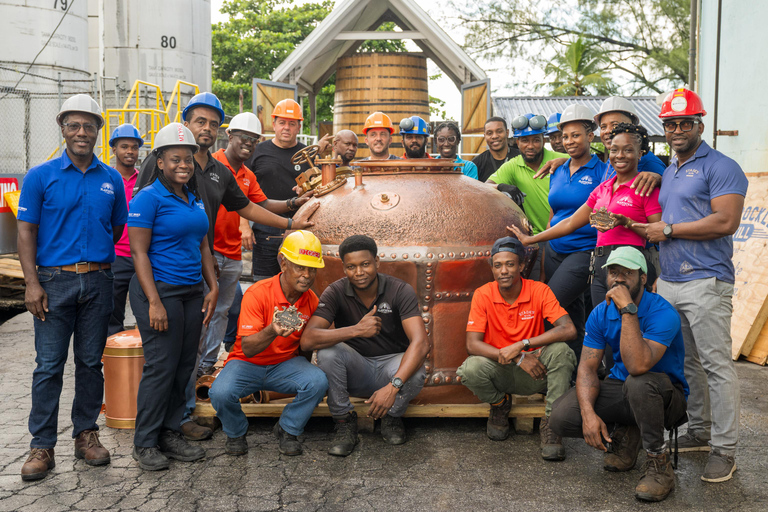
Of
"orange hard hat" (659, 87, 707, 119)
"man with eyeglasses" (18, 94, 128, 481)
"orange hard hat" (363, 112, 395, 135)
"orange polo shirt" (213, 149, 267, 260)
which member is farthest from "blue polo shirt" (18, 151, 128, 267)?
"orange hard hat" (659, 87, 707, 119)

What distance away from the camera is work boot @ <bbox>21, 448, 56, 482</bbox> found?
385 centimetres

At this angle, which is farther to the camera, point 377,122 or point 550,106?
point 550,106

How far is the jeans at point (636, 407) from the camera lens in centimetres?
371

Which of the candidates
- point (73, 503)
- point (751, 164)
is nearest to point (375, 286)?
point (73, 503)

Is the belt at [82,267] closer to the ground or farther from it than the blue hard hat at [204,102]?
closer to the ground

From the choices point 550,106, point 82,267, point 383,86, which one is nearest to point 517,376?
point 82,267

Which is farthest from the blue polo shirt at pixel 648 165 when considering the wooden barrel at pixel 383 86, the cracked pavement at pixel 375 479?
the wooden barrel at pixel 383 86

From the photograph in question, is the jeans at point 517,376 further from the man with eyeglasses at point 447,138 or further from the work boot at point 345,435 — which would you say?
the man with eyeglasses at point 447,138

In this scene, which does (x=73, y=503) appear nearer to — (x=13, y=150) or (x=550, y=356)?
(x=550, y=356)

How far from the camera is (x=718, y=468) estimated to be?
3.85 meters

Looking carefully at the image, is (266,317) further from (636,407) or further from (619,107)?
(619,107)

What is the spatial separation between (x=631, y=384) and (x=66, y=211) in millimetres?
3276

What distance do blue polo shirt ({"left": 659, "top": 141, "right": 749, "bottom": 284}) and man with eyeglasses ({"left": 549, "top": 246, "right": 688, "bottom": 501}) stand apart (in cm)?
31

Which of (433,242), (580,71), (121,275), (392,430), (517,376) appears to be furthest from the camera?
(580,71)
